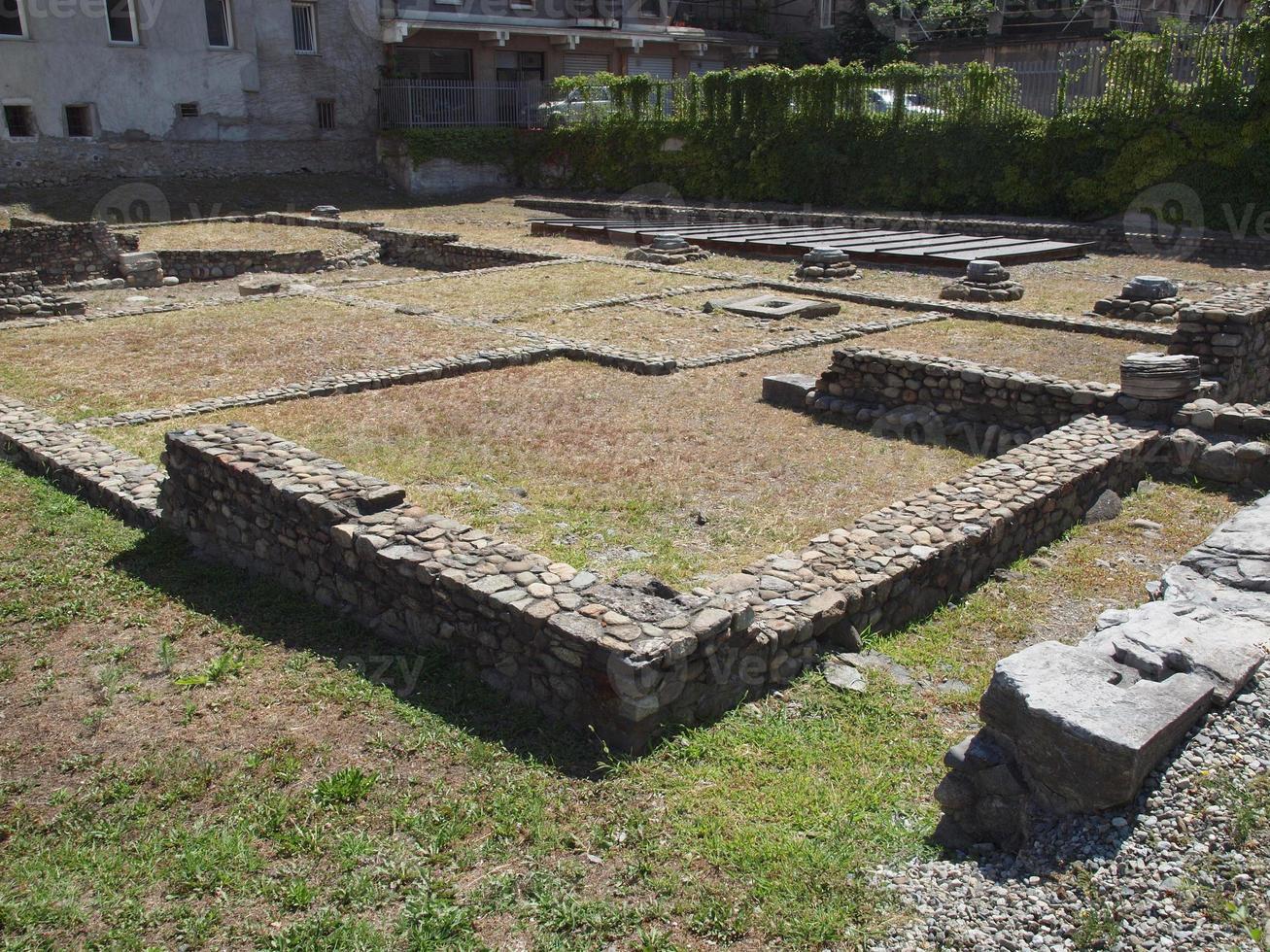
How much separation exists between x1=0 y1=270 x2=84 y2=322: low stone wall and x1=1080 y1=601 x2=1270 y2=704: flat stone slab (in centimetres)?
1458

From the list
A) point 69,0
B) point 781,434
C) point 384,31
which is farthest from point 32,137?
point 781,434

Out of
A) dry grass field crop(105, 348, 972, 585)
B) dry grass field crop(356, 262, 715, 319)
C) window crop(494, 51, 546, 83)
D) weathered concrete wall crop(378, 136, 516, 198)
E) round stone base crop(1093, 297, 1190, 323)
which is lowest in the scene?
dry grass field crop(105, 348, 972, 585)

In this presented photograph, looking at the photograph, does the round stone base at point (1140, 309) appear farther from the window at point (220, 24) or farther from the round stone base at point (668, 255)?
the window at point (220, 24)

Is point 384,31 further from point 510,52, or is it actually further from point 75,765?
point 75,765

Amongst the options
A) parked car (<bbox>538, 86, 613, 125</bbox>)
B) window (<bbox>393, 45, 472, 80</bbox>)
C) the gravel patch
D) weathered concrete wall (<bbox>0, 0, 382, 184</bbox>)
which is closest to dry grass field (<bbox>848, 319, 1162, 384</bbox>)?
the gravel patch

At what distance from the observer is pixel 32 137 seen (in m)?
25.9

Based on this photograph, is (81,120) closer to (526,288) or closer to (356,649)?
(526,288)

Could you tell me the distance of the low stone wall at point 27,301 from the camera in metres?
14.5

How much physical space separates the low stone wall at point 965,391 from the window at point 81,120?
24205mm

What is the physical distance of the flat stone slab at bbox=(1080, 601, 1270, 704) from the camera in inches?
154

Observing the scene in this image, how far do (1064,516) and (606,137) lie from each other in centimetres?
2414

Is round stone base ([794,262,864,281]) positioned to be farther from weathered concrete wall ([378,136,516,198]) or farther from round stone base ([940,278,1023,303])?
weathered concrete wall ([378,136,516,198])

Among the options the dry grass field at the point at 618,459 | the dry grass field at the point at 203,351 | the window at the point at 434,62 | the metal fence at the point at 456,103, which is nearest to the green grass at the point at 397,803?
the dry grass field at the point at 618,459

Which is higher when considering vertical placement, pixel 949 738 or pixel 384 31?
pixel 384 31
